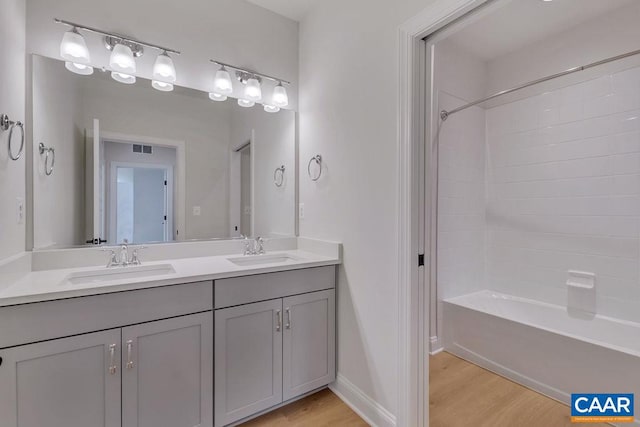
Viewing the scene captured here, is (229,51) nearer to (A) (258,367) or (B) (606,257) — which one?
(A) (258,367)

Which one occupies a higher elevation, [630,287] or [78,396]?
[630,287]

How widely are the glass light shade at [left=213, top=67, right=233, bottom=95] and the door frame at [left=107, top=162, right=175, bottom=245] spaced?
62cm

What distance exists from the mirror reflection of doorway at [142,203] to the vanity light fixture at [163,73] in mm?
517

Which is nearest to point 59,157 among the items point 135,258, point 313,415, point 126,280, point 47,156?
point 47,156

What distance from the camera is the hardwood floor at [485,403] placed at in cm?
165

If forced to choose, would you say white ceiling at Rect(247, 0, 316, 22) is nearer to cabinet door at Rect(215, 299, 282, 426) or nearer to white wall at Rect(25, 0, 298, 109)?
white wall at Rect(25, 0, 298, 109)

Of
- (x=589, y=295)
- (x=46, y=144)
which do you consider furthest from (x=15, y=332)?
(x=589, y=295)

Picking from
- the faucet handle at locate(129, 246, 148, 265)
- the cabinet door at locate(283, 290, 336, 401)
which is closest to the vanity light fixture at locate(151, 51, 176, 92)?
the faucet handle at locate(129, 246, 148, 265)

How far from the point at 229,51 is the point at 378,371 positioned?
2300 mm

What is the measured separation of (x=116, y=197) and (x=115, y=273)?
0.47 meters

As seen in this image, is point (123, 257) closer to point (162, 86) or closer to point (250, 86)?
point (162, 86)

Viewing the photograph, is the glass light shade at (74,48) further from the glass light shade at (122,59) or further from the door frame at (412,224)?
the door frame at (412,224)

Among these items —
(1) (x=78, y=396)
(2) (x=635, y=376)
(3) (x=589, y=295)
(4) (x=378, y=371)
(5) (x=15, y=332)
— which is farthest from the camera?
(3) (x=589, y=295)

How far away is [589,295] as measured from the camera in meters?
2.18
